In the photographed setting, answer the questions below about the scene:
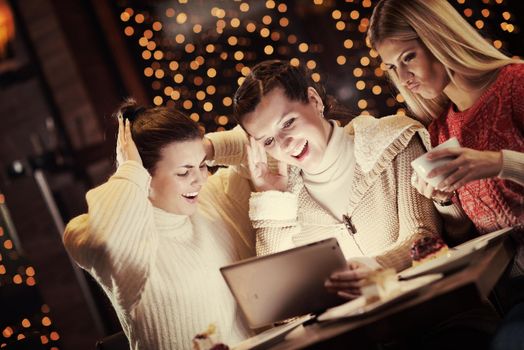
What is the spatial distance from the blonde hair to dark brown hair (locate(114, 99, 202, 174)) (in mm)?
835

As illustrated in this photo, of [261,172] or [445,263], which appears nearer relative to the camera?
[445,263]

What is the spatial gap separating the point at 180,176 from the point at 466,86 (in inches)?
42.7

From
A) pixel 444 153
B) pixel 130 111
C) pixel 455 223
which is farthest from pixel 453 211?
pixel 130 111

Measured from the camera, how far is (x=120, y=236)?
2.07 metres

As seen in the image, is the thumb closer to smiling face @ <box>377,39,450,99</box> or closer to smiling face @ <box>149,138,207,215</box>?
smiling face @ <box>149,138,207,215</box>

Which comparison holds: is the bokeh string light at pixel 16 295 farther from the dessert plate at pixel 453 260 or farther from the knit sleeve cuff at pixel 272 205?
the dessert plate at pixel 453 260

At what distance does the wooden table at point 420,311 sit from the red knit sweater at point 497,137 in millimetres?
457

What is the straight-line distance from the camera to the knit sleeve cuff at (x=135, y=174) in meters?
2.15

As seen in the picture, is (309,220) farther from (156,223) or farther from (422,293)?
(422,293)

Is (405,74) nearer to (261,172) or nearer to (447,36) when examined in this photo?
(447,36)

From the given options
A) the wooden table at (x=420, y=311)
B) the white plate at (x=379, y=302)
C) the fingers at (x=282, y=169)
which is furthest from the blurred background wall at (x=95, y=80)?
the wooden table at (x=420, y=311)

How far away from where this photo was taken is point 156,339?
220 centimetres

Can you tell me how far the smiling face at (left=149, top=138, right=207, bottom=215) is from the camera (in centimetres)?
229

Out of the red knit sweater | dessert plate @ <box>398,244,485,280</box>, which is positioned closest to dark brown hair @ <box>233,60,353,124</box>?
the red knit sweater
